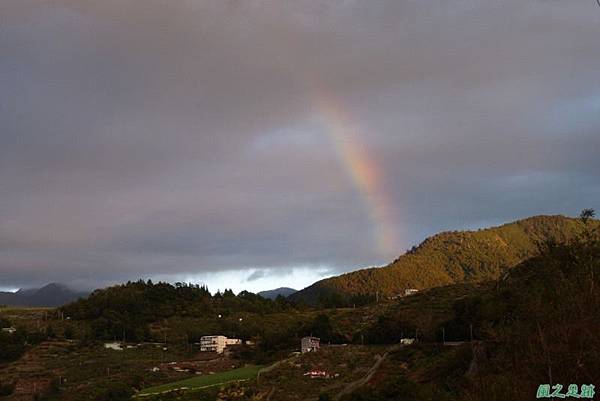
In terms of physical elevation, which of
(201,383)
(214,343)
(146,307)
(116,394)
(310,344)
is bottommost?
(116,394)

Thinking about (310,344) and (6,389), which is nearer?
(310,344)

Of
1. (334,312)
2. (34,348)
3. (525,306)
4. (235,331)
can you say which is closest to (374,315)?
(334,312)

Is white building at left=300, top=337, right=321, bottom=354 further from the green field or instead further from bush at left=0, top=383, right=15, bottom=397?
bush at left=0, top=383, right=15, bottom=397

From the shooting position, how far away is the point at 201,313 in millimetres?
163375

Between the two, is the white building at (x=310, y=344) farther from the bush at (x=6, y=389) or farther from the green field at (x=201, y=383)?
the bush at (x=6, y=389)

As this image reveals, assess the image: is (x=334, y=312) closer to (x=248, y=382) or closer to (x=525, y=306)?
(x=248, y=382)

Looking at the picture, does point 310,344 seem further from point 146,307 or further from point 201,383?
point 146,307

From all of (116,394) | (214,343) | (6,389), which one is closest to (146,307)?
(214,343)

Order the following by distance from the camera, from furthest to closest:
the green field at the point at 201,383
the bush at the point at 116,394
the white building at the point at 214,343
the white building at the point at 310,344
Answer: the white building at the point at 214,343 < the white building at the point at 310,344 < the green field at the point at 201,383 < the bush at the point at 116,394

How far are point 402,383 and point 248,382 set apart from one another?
3272 cm

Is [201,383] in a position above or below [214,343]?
below

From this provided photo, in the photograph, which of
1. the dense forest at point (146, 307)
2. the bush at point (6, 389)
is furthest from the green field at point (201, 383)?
the dense forest at point (146, 307)

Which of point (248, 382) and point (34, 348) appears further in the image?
point (34, 348)

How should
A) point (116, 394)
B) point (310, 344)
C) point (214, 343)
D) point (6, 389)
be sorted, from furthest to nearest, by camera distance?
1. point (214, 343)
2. point (6, 389)
3. point (310, 344)
4. point (116, 394)
